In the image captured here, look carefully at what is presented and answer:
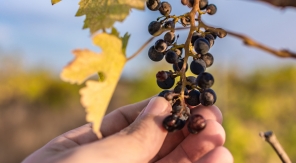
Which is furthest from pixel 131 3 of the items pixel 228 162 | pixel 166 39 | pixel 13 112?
pixel 13 112

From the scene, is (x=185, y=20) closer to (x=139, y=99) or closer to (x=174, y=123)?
(x=174, y=123)

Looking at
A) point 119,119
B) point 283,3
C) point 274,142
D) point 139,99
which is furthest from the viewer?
point 139,99

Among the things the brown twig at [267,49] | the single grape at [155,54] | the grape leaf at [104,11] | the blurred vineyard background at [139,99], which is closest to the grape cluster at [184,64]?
the single grape at [155,54]

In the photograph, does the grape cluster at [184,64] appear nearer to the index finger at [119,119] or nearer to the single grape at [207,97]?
the single grape at [207,97]

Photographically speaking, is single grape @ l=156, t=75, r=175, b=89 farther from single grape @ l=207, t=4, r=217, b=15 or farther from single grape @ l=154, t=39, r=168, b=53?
single grape @ l=207, t=4, r=217, b=15

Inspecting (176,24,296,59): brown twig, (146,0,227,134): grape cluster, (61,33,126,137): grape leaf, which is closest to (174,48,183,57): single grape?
(146,0,227,134): grape cluster

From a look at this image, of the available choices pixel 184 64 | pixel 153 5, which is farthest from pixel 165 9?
pixel 184 64
